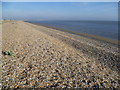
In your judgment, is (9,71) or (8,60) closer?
(9,71)

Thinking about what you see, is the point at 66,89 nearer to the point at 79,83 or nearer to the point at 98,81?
the point at 79,83

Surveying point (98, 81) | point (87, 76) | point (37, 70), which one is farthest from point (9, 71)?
point (98, 81)

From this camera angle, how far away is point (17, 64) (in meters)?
5.61

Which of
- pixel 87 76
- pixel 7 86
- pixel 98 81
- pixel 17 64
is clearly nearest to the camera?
pixel 7 86

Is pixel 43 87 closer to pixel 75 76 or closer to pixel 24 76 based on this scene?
pixel 24 76

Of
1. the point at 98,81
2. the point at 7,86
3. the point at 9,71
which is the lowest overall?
the point at 98,81

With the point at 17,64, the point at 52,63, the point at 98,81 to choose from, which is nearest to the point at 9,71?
the point at 17,64

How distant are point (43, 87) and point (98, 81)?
10.4 feet

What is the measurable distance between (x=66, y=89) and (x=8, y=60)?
15.1 feet

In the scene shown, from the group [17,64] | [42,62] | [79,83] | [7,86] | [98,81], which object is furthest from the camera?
[42,62]

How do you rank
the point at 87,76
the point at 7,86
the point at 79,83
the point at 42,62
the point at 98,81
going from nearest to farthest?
the point at 7,86 → the point at 79,83 → the point at 98,81 → the point at 87,76 → the point at 42,62

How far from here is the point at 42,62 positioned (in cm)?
621

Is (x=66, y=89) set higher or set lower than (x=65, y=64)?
lower

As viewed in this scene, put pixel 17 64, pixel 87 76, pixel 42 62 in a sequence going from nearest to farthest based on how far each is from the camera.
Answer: pixel 87 76
pixel 17 64
pixel 42 62
